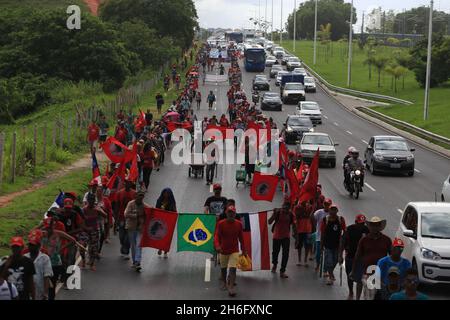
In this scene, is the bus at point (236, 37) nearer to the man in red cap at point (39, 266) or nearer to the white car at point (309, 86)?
the white car at point (309, 86)

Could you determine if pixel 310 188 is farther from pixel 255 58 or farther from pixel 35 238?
pixel 255 58

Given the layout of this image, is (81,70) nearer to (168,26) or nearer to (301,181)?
(168,26)

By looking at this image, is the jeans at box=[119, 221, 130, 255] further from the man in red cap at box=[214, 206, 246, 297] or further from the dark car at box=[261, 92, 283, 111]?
the dark car at box=[261, 92, 283, 111]

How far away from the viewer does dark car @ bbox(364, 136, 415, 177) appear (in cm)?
3194

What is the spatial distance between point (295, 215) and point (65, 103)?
39031 millimetres

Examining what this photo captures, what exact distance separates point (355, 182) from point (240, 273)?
10.6 metres

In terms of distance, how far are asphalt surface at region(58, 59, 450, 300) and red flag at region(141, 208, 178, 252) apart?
17.4 inches

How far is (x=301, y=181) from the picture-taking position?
2061 centimetres

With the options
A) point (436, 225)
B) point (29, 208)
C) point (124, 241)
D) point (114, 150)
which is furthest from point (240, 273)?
point (114, 150)

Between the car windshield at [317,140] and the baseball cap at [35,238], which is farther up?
the baseball cap at [35,238]

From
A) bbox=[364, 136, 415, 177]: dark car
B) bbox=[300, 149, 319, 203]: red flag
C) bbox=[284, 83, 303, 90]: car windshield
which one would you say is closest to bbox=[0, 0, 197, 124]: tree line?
bbox=[284, 83, 303, 90]: car windshield

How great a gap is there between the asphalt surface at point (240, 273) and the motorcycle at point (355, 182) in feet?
1.16

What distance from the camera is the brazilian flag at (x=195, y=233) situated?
16688 mm

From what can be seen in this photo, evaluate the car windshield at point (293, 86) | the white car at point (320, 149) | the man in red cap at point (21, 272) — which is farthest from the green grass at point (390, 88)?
the man in red cap at point (21, 272)
